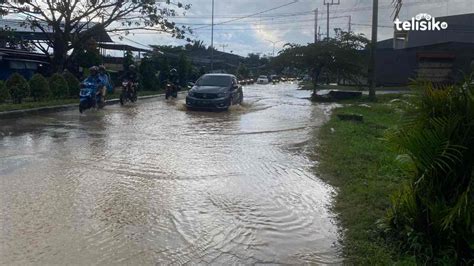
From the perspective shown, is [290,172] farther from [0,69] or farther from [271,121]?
[0,69]

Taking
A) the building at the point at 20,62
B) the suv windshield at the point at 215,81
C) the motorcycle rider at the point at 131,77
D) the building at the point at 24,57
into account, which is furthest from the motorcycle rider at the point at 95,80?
the building at the point at 20,62

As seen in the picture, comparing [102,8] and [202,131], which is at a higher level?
→ [102,8]

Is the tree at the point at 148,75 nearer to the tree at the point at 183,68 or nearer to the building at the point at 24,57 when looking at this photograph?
the building at the point at 24,57

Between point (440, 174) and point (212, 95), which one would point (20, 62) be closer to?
point (212, 95)

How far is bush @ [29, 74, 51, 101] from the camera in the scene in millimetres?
18656

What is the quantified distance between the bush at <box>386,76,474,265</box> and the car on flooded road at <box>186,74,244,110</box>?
15.0 meters

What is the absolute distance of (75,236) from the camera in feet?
15.5

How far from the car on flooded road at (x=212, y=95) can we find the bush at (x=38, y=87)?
528 cm

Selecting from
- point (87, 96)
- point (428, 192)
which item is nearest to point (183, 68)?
point (87, 96)

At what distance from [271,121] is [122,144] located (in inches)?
270

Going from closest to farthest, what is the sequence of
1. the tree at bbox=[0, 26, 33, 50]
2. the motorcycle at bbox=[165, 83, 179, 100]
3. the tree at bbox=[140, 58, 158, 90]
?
the tree at bbox=[0, 26, 33, 50]
the motorcycle at bbox=[165, 83, 179, 100]
the tree at bbox=[140, 58, 158, 90]

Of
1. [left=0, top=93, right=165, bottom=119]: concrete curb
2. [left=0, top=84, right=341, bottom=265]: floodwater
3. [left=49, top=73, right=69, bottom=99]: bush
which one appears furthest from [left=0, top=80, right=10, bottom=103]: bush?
[left=0, top=84, right=341, bottom=265]: floodwater

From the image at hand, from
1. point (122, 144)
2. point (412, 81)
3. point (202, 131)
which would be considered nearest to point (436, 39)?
point (202, 131)

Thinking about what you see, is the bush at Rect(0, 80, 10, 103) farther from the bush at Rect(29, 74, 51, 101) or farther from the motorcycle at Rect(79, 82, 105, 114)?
the motorcycle at Rect(79, 82, 105, 114)
